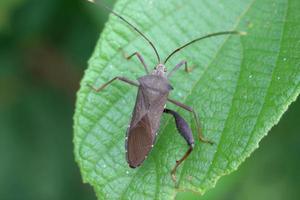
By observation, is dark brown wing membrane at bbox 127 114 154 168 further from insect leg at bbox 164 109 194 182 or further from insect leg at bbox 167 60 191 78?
insect leg at bbox 167 60 191 78

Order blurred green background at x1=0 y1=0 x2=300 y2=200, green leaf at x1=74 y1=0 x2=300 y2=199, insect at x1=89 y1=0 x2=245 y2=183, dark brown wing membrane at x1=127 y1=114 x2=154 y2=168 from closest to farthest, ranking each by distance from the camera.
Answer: green leaf at x1=74 y1=0 x2=300 y2=199, dark brown wing membrane at x1=127 y1=114 x2=154 y2=168, insect at x1=89 y1=0 x2=245 y2=183, blurred green background at x1=0 y1=0 x2=300 y2=200

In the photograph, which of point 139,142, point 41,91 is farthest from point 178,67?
point 41,91

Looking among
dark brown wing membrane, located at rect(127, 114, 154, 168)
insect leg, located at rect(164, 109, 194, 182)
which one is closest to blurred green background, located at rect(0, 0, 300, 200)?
dark brown wing membrane, located at rect(127, 114, 154, 168)

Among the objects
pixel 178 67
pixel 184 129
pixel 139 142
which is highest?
pixel 178 67

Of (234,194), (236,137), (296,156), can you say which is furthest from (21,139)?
(236,137)

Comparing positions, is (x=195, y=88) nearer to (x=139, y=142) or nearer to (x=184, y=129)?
(x=184, y=129)

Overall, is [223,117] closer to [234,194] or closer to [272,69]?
[272,69]
